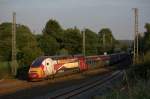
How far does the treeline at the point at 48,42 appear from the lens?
62562 mm

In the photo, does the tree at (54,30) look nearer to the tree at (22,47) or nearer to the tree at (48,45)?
the tree at (48,45)

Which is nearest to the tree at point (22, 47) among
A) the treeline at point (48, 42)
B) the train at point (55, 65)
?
the treeline at point (48, 42)

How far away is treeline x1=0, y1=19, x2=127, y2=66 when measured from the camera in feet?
205

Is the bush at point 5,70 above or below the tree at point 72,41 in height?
below

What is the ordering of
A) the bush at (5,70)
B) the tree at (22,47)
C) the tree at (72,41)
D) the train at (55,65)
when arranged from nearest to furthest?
the train at (55,65) < the bush at (5,70) < the tree at (22,47) < the tree at (72,41)

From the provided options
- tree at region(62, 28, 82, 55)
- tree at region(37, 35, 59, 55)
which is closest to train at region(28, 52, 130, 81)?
tree at region(37, 35, 59, 55)

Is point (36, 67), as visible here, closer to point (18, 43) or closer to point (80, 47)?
point (18, 43)

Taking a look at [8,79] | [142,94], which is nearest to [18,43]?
[8,79]

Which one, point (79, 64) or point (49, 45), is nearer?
point (79, 64)

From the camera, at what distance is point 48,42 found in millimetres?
85188

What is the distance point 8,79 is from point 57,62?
5534 millimetres

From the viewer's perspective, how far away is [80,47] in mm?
94938

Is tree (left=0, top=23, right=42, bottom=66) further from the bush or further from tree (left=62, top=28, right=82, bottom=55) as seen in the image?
tree (left=62, top=28, right=82, bottom=55)

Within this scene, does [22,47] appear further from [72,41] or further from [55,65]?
[72,41]
